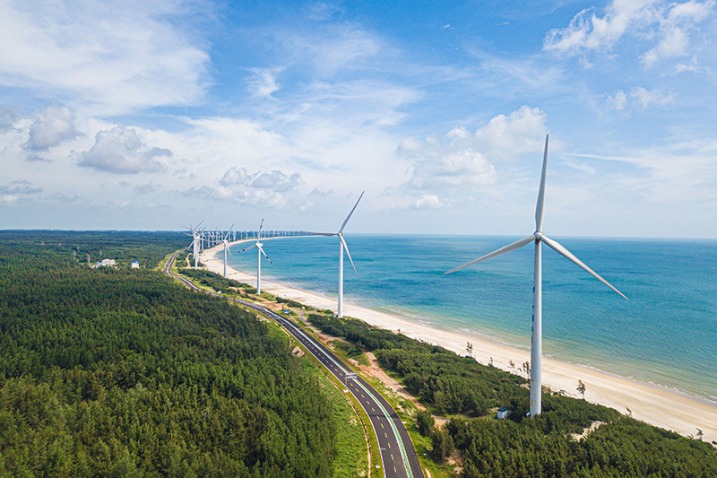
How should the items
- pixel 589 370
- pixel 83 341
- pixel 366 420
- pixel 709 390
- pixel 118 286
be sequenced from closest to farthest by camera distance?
pixel 366 420 < pixel 83 341 < pixel 709 390 < pixel 589 370 < pixel 118 286

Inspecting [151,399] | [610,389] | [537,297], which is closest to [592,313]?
[610,389]

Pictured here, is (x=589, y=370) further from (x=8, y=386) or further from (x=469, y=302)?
(x=8, y=386)

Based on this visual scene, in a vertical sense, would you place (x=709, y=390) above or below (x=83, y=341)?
below

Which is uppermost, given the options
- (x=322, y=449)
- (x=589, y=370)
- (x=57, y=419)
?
(x=57, y=419)

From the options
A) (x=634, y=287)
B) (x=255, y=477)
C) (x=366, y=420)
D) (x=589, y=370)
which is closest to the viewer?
(x=255, y=477)

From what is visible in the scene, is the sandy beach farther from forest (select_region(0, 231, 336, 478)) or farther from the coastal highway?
forest (select_region(0, 231, 336, 478))

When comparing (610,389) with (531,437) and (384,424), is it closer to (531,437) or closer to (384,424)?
(531,437)

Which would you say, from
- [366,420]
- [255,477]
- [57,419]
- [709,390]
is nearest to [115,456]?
[57,419]
